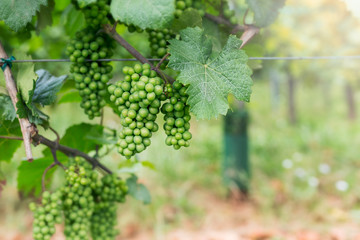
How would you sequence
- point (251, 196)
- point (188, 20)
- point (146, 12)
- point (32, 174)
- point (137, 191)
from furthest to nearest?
1. point (251, 196)
2. point (137, 191)
3. point (32, 174)
4. point (188, 20)
5. point (146, 12)

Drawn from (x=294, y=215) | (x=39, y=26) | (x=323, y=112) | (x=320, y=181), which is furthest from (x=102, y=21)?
(x=323, y=112)

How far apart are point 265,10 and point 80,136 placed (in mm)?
764

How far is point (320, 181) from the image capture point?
161 inches

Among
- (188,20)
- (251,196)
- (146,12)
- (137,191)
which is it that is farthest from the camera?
(251,196)

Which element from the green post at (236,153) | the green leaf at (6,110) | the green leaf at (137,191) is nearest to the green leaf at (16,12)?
the green leaf at (6,110)

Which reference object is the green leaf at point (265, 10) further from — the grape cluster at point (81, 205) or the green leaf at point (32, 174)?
the green leaf at point (32, 174)

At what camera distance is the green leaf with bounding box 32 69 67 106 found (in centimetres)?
103

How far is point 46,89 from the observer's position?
3.42ft

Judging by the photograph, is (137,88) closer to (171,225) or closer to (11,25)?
(11,25)

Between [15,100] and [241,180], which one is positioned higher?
[241,180]

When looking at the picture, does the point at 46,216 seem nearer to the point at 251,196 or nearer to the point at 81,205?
the point at 81,205

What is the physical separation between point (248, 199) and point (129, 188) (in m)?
2.76

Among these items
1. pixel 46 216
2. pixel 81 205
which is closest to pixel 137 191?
pixel 81 205

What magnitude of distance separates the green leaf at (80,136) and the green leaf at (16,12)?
0.46m
